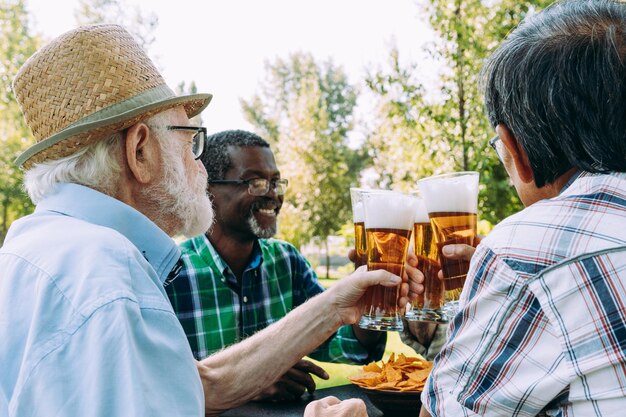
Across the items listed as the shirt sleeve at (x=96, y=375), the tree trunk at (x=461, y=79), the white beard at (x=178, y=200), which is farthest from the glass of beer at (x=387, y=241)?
the tree trunk at (x=461, y=79)

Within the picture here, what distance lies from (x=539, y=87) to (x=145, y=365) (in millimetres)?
1084

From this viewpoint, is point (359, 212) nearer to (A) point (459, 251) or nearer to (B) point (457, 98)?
(A) point (459, 251)

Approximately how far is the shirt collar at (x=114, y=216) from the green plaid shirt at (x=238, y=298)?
1740 millimetres

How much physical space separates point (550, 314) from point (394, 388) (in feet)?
3.34

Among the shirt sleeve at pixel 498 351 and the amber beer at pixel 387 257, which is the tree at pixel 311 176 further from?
the shirt sleeve at pixel 498 351

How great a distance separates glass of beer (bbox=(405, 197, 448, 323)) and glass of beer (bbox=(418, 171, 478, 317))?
3.2 inches

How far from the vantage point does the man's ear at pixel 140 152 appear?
5.87 feet

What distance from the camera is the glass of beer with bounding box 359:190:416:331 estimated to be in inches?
87.0

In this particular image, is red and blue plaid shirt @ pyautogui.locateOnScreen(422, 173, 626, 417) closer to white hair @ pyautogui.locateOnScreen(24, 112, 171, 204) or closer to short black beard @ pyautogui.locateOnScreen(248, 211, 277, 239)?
white hair @ pyautogui.locateOnScreen(24, 112, 171, 204)

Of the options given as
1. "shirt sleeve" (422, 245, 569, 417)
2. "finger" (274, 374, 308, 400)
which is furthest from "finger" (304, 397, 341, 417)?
"finger" (274, 374, 308, 400)

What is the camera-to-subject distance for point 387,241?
7.27 feet

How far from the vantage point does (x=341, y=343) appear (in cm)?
326

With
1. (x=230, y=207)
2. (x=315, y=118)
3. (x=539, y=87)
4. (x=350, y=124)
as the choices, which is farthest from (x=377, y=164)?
(x=539, y=87)

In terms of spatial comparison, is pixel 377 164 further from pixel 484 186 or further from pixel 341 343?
pixel 341 343
